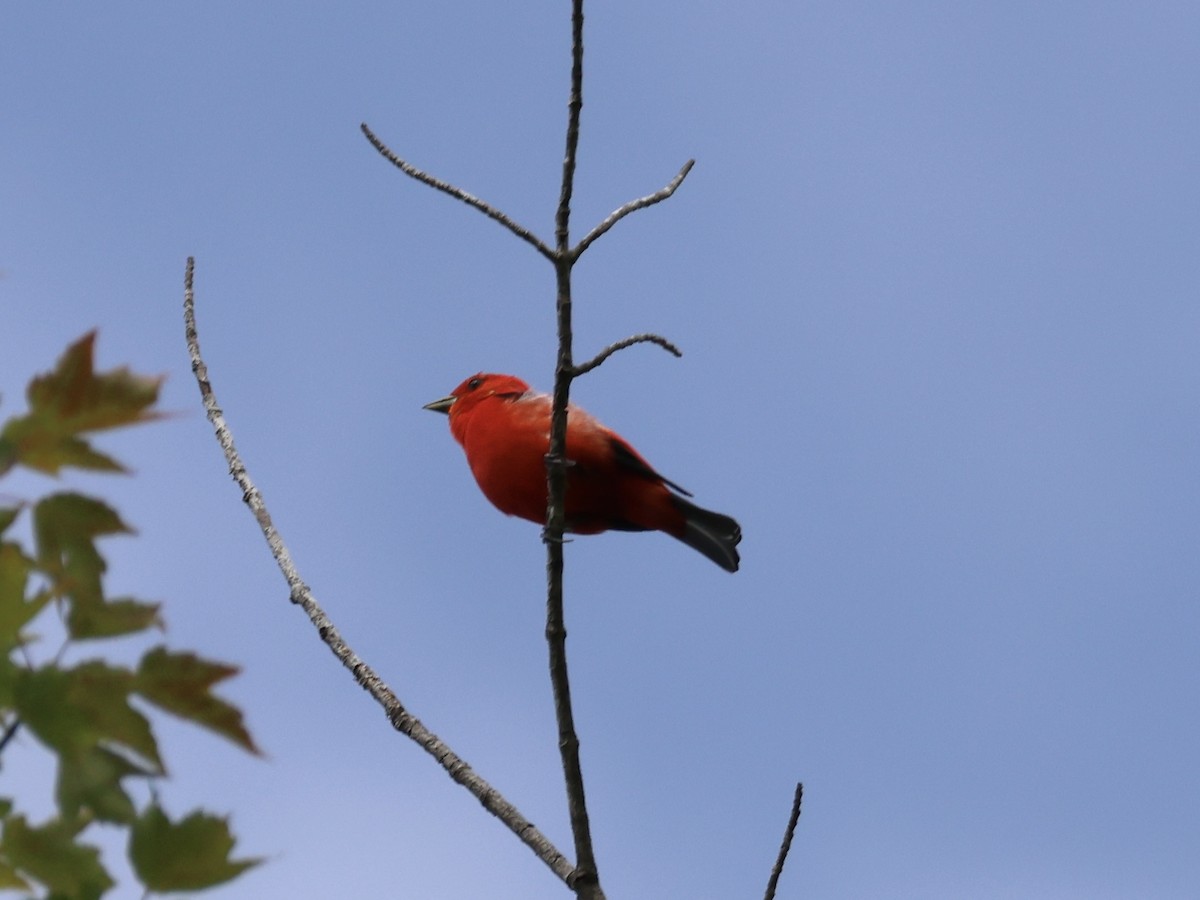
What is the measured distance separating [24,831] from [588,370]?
233cm

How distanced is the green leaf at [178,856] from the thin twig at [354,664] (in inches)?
69.9

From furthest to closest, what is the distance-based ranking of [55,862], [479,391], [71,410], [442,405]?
[442,405], [479,391], [71,410], [55,862]

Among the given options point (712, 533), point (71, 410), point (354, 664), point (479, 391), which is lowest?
point (71, 410)

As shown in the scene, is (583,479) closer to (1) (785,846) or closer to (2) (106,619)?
(1) (785,846)

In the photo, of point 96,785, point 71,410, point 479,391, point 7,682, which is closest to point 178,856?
point 96,785

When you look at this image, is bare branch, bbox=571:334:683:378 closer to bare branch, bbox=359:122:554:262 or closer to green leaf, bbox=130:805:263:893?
bare branch, bbox=359:122:554:262

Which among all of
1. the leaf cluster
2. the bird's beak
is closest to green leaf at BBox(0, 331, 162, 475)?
the leaf cluster

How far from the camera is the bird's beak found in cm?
831

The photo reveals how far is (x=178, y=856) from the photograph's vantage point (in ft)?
5.59

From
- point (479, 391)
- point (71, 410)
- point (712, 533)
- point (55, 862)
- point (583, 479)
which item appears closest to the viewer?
point (55, 862)

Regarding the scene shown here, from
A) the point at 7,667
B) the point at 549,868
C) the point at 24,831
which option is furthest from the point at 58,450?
the point at 549,868

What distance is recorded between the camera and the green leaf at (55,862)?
1.62 m

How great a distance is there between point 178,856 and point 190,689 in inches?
8.3

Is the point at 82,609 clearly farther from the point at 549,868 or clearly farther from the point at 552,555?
the point at 552,555
